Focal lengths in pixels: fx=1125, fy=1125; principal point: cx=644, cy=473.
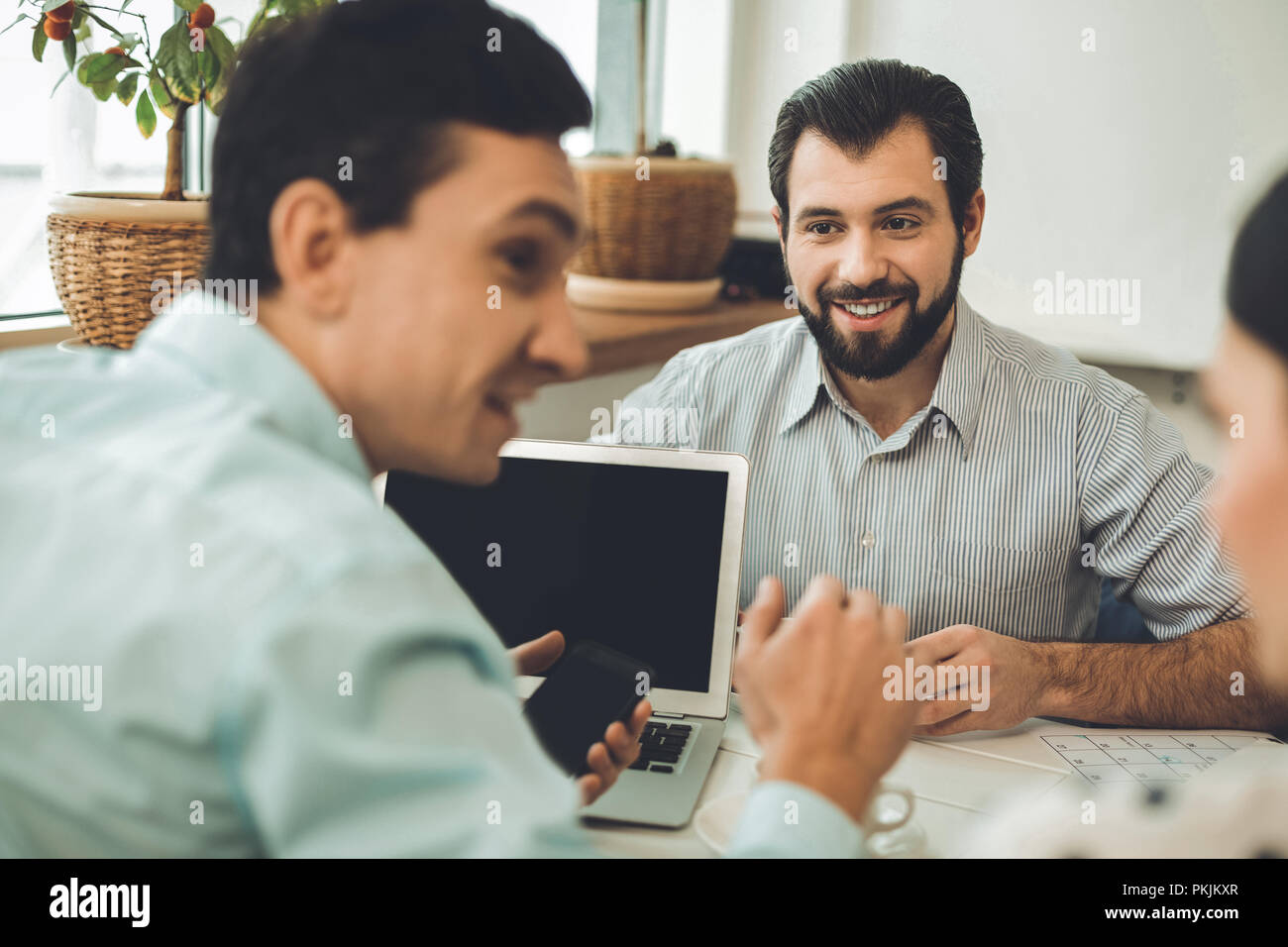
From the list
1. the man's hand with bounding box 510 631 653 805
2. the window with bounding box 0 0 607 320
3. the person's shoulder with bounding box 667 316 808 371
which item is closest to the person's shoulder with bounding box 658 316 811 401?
the person's shoulder with bounding box 667 316 808 371

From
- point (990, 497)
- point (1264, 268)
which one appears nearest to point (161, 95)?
point (990, 497)

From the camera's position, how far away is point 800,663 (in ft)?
2.42

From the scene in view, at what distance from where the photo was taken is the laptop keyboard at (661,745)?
1.03 m

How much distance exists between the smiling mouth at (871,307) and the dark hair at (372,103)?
855 mm

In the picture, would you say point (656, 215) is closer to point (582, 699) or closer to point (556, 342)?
point (582, 699)

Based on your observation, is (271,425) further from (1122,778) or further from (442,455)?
(1122,778)

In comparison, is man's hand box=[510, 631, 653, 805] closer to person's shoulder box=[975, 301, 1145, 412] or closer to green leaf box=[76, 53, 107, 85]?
person's shoulder box=[975, 301, 1145, 412]

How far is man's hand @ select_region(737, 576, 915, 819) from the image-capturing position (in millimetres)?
676

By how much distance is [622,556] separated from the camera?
115 cm

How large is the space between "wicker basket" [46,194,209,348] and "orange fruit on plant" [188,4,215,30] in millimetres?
221

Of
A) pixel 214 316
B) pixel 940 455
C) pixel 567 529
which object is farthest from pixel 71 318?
pixel 940 455

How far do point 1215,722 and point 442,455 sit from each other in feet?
3.00

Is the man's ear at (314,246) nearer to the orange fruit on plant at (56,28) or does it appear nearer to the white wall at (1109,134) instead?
the orange fruit on plant at (56,28)

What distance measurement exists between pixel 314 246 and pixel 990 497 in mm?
1057
